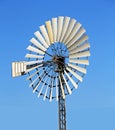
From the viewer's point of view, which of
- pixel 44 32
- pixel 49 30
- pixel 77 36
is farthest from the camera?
pixel 44 32

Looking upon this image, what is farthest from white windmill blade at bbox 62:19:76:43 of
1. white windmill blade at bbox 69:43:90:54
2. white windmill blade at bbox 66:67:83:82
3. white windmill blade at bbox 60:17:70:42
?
white windmill blade at bbox 66:67:83:82

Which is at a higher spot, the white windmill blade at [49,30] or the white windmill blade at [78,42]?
the white windmill blade at [49,30]

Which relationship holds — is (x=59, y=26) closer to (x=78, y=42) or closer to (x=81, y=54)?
(x=78, y=42)

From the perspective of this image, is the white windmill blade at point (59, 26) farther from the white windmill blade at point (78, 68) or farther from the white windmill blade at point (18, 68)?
the white windmill blade at point (18, 68)

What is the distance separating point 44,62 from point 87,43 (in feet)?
13.8

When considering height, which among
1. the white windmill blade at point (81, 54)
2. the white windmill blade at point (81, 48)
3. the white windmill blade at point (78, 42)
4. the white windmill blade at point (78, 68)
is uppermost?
the white windmill blade at point (78, 42)

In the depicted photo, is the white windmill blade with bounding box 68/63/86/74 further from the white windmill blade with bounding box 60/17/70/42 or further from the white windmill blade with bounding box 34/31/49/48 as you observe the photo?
the white windmill blade with bounding box 34/31/49/48

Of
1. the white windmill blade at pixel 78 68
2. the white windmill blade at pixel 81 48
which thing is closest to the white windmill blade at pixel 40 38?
the white windmill blade at pixel 81 48

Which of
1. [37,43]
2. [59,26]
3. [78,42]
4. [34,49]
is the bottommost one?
[34,49]

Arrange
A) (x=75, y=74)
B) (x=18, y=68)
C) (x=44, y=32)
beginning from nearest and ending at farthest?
1. (x=75, y=74)
2. (x=44, y=32)
3. (x=18, y=68)

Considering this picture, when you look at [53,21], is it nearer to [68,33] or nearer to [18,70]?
[68,33]

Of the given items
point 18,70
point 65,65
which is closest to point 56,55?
point 65,65

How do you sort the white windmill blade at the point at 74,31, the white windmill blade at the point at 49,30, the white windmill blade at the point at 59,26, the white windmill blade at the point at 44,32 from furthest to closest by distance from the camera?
1. the white windmill blade at the point at 44,32
2. the white windmill blade at the point at 49,30
3. the white windmill blade at the point at 59,26
4. the white windmill blade at the point at 74,31

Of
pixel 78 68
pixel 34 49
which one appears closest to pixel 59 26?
pixel 34 49
